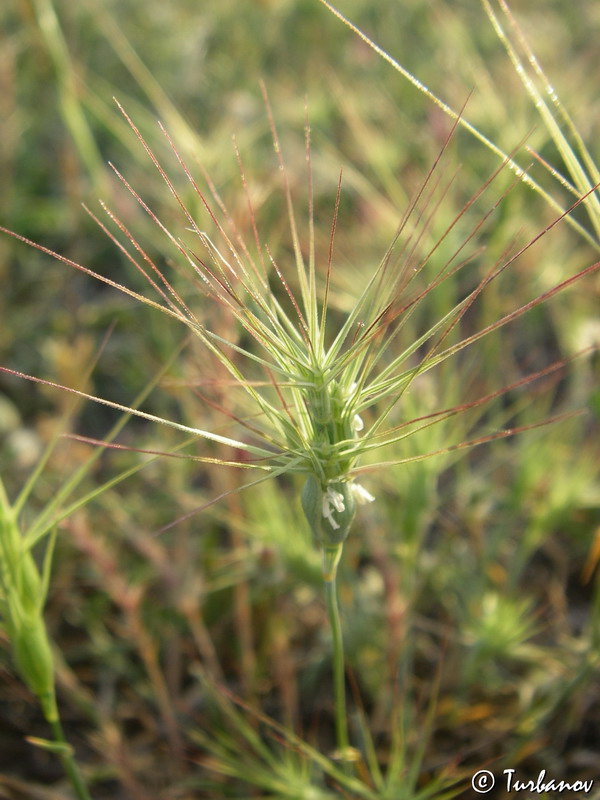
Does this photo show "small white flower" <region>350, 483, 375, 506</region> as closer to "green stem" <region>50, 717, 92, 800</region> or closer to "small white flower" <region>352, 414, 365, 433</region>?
"small white flower" <region>352, 414, 365, 433</region>

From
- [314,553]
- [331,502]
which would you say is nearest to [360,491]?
[331,502]

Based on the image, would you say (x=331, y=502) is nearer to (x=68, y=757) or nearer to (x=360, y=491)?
(x=360, y=491)

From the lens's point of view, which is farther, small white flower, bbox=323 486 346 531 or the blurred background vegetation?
the blurred background vegetation

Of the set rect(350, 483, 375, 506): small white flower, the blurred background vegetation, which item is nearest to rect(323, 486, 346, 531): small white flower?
rect(350, 483, 375, 506): small white flower

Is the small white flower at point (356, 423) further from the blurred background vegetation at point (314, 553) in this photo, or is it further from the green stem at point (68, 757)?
the green stem at point (68, 757)

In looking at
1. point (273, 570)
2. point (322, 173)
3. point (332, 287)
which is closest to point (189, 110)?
point (322, 173)
